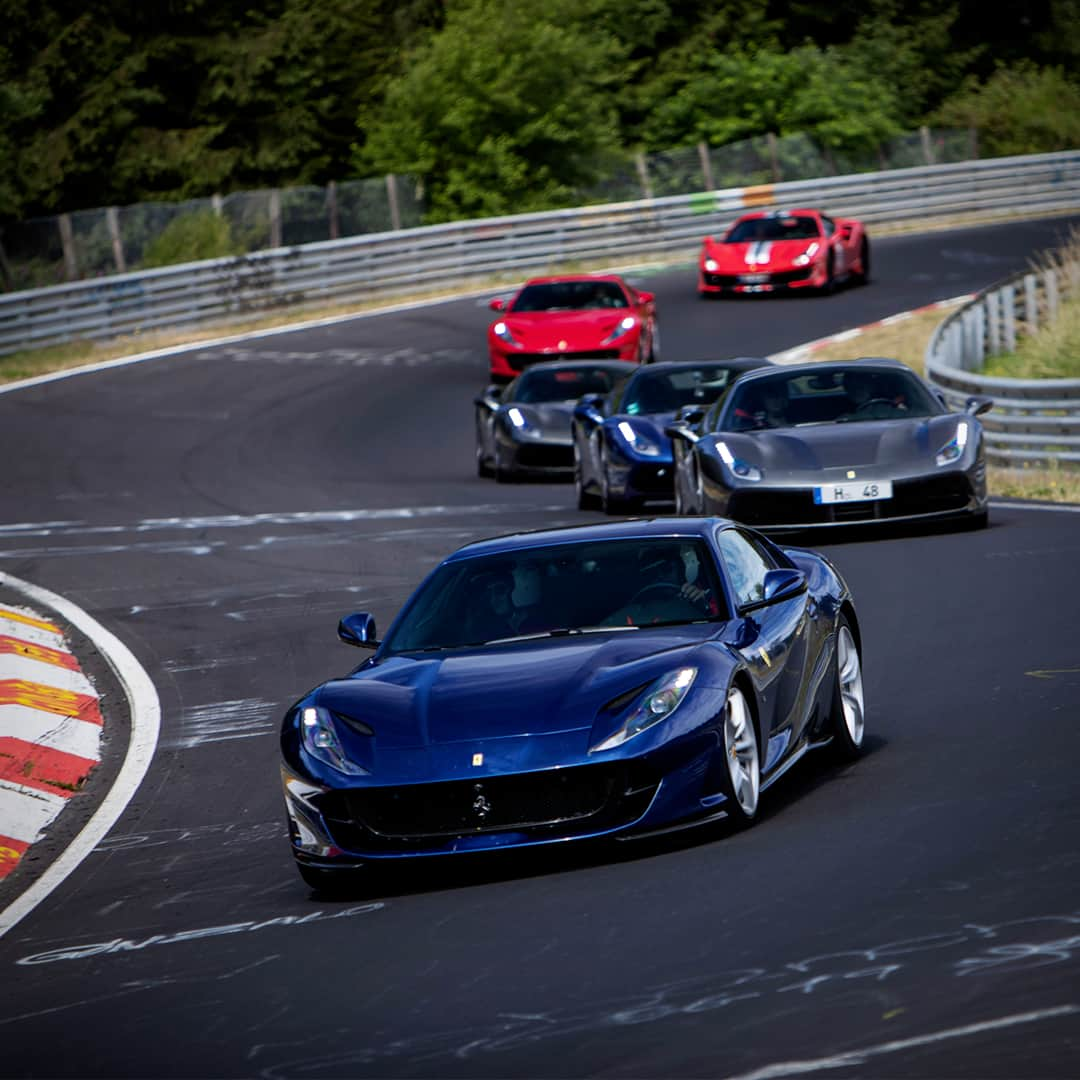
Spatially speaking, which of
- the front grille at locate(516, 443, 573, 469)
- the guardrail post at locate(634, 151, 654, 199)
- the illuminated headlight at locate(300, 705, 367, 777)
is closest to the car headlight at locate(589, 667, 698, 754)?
the illuminated headlight at locate(300, 705, 367, 777)

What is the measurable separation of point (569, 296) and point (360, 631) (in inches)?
826

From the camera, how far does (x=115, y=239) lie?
38.6 metres

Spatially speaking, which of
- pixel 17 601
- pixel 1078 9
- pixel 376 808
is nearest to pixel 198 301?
pixel 17 601

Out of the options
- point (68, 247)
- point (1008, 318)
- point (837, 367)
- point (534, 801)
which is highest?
point (534, 801)

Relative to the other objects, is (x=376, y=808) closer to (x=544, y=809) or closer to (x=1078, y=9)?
(x=544, y=809)

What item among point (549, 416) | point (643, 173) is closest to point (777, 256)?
point (643, 173)

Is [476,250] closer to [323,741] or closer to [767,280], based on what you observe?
[767,280]

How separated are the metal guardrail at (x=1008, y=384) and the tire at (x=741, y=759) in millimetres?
12644

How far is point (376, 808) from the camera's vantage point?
23.6ft

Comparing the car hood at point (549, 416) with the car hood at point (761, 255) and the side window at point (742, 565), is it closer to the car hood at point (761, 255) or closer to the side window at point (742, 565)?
the side window at point (742, 565)

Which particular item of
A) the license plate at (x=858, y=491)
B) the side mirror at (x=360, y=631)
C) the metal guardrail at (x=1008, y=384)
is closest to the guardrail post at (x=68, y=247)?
the metal guardrail at (x=1008, y=384)

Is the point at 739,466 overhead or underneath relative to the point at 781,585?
underneath

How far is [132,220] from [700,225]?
11.6m

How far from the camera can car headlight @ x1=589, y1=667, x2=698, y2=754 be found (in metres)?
7.06
